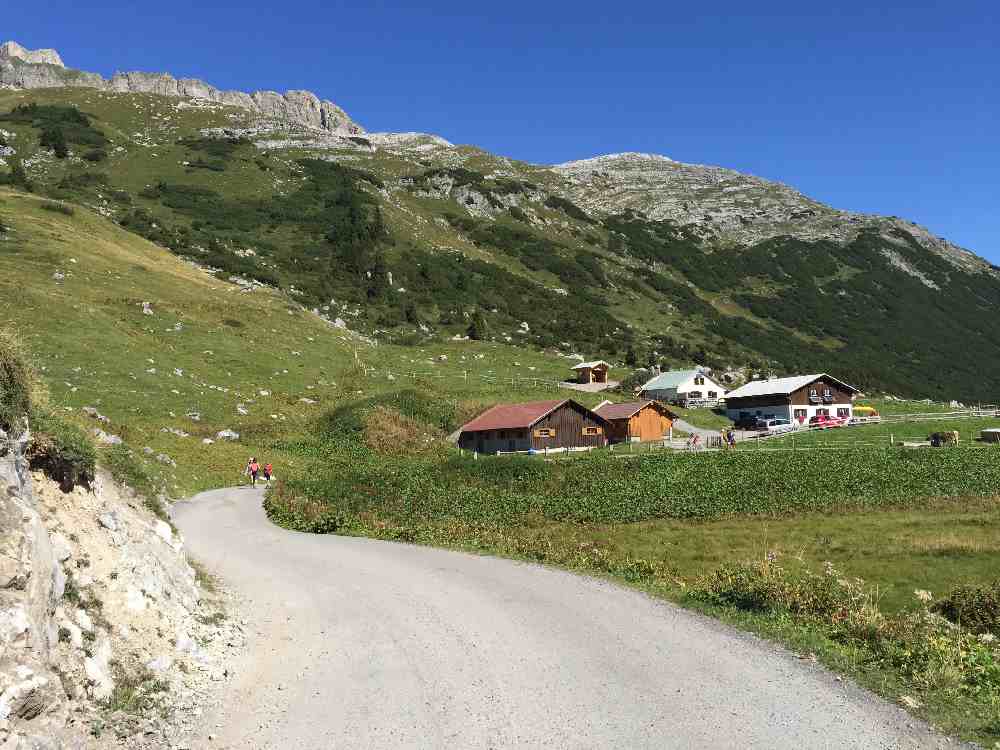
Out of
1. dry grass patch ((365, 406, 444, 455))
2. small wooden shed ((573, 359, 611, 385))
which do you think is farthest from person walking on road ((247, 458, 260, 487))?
small wooden shed ((573, 359, 611, 385))

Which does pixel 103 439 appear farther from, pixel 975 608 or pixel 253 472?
pixel 975 608

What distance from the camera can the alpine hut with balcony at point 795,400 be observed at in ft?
253

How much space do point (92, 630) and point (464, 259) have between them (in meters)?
120

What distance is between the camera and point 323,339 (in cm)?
7262

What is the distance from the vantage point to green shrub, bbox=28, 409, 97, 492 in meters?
11.7

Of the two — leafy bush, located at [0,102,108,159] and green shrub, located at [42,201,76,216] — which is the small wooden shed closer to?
green shrub, located at [42,201,76,216]

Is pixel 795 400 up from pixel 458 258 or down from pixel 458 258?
down

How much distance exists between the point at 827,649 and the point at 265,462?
36194mm

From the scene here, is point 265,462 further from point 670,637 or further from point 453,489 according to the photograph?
point 670,637

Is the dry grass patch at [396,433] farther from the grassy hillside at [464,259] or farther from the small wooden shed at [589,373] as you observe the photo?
the grassy hillside at [464,259]

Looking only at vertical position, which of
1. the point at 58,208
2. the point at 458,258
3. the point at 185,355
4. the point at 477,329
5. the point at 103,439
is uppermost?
the point at 458,258

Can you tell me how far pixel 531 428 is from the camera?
58094mm

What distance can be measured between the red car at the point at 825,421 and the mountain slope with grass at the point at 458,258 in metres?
26.3

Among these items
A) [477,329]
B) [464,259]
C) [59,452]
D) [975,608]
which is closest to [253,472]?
[59,452]
